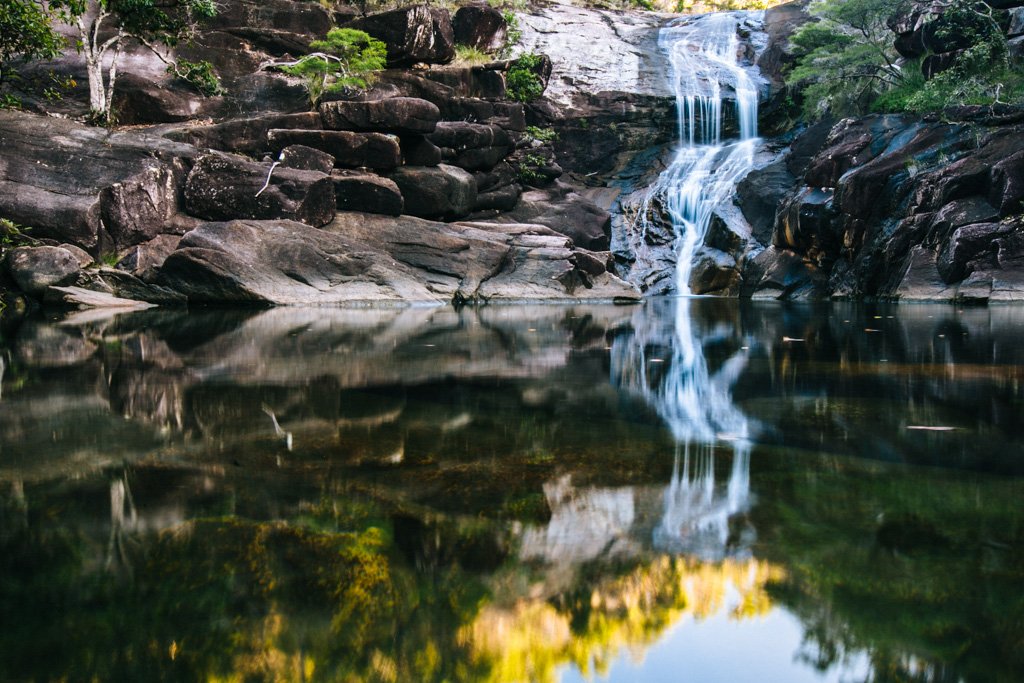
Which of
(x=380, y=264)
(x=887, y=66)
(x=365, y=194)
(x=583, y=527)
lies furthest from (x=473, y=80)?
(x=583, y=527)

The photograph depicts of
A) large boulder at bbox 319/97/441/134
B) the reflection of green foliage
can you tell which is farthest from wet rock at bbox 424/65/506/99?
the reflection of green foliage

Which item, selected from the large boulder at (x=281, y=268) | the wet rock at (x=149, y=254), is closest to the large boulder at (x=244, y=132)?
the wet rock at (x=149, y=254)

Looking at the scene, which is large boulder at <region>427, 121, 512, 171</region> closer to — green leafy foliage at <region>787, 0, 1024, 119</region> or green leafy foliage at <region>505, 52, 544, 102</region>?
green leafy foliage at <region>505, 52, 544, 102</region>

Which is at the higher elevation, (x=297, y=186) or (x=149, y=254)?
(x=297, y=186)

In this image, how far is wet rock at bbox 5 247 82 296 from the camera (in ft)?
40.1

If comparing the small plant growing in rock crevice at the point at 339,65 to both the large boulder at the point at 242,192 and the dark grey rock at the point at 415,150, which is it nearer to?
the dark grey rock at the point at 415,150

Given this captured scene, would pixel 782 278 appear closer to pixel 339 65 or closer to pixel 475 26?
pixel 475 26

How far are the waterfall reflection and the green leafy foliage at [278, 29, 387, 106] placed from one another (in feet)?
46.8

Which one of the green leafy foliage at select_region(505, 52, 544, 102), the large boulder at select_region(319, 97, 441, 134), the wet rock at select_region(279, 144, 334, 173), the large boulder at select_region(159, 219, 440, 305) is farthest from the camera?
the green leafy foliage at select_region(505, 52, 544, 102)

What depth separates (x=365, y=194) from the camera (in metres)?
16.8

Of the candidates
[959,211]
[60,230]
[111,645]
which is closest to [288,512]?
[111,645]

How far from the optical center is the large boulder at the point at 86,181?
1351 centimetres

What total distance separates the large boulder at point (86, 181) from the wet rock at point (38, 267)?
4.12ft

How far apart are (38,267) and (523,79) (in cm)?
1712
